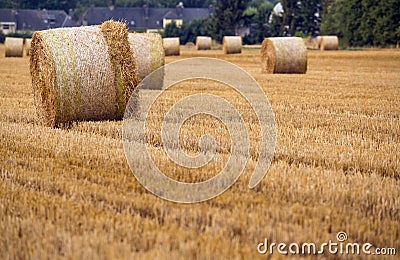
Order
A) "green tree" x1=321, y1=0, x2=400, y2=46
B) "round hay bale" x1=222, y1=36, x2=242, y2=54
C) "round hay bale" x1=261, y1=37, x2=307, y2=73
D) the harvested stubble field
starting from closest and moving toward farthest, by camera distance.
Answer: the harvested stubble field → "round hay bale" x1=261, y1=37, x2=307, y2=73 → "round hay bale" x1=222, y1=36, x2=242, y2=54 → "green tree" x1=321, y1=0, x2=400, y2=46

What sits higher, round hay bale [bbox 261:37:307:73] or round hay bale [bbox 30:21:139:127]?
round hay bale [bbox 30:21:139:127]

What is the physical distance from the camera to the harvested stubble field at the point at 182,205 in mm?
4266

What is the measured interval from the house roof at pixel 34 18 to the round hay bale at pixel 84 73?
2974 inches

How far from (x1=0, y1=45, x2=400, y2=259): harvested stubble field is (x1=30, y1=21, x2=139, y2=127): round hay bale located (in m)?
0.31

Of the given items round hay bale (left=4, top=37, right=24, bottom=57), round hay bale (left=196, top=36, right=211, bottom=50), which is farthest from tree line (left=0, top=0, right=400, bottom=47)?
A: round hay bale (left=4, top=37, right=24, bottom=57)

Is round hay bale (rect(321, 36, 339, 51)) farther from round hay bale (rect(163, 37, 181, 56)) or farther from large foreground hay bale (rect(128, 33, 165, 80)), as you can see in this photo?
large foreground hay bale (rect(128, 33, 165, 80))

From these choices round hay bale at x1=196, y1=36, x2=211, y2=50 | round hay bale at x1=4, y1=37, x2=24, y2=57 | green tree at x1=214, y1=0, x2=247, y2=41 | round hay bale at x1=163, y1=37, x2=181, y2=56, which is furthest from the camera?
green tree at x1=214, y1=0, x2=247, y2=41

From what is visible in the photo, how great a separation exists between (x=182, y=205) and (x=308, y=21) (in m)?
57.0

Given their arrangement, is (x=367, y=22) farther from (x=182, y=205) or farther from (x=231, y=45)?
(x=182, y=205)

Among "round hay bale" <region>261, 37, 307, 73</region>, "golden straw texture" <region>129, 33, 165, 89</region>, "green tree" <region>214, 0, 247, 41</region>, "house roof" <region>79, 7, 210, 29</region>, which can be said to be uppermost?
"golden straw texture" <region>129, 33, 165, 89</region>

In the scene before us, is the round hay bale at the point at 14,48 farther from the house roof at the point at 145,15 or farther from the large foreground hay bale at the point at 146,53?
the house roof at the point at 145,15

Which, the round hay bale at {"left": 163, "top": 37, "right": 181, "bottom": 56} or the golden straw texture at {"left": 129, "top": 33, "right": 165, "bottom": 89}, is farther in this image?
the round hay bale at {"left": 163, "top": 37, "right": 181, "bottom": 56}

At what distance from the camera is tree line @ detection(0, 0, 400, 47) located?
41.8m

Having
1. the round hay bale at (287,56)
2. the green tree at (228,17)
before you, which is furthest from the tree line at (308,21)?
the round hay bale at (287,56)
